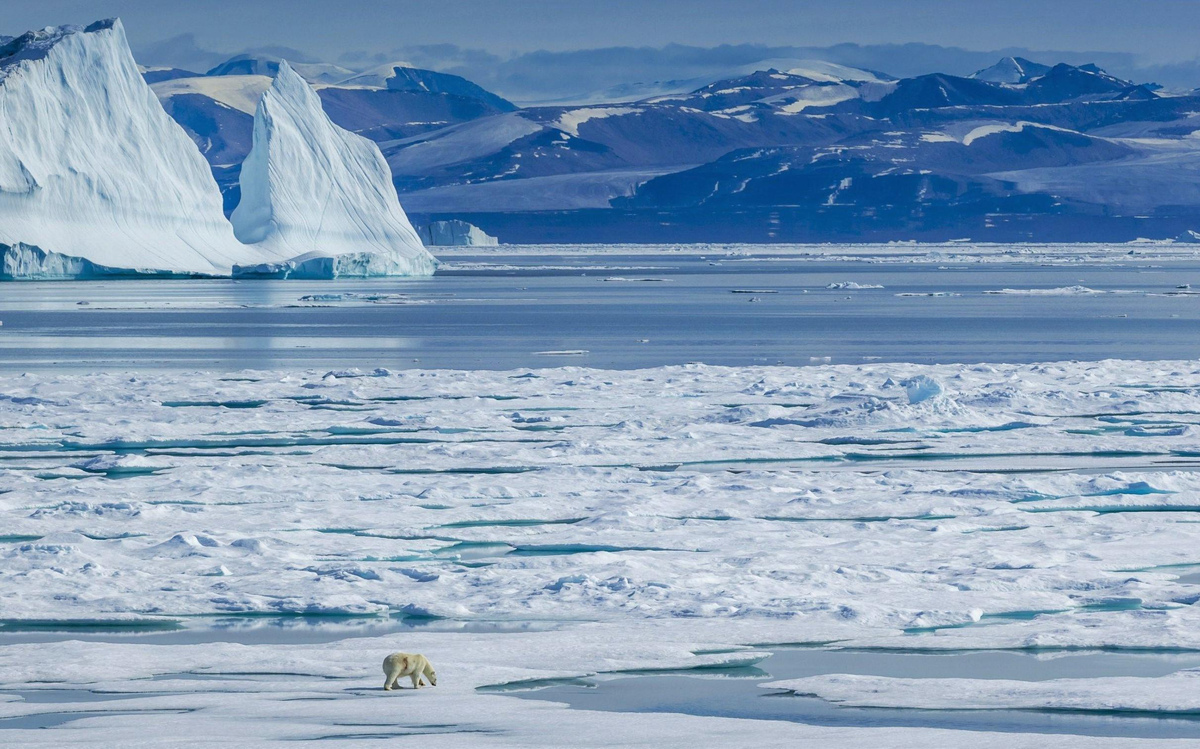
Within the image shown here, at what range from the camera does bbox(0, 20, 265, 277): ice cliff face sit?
3706 centimetres

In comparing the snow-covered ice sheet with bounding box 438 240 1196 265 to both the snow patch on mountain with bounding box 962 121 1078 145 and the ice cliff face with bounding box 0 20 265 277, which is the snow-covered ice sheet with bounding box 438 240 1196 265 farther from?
the snow patch on mountain with bounding box 962 121 1078 145

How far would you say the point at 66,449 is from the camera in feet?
36.2

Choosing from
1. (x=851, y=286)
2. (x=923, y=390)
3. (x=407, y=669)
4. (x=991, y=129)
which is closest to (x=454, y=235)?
(x=851, y=286)

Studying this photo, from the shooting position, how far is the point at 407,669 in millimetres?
5113

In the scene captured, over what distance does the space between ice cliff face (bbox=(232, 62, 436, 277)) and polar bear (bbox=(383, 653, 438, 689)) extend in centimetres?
3811

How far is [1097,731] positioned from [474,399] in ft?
31.8

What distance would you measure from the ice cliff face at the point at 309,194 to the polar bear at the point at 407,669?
38.1 meters

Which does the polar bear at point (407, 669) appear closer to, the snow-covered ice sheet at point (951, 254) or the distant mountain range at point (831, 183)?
the snow-covered ice sheet at point (951, 254)

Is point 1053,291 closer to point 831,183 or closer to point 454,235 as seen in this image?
point 454,235

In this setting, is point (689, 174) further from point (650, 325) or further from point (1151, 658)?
point (1151, 658)

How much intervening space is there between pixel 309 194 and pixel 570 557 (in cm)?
3793

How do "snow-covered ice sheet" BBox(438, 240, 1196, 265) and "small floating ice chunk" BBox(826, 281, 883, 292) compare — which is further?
"snow-covered ice sheet" BBox(438, 240, 1196, 265)

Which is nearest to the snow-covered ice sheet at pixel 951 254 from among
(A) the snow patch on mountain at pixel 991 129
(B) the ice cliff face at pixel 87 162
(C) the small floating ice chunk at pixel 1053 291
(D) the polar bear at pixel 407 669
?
(C) the small floating ice chunk at pixel 1053 291

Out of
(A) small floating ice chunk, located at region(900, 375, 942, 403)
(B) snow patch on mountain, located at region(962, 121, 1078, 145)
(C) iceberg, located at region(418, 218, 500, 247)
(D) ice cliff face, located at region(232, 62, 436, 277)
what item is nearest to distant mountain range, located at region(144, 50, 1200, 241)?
(B) snow patch on mountain, located at region(962, 121, 1078, 145)
